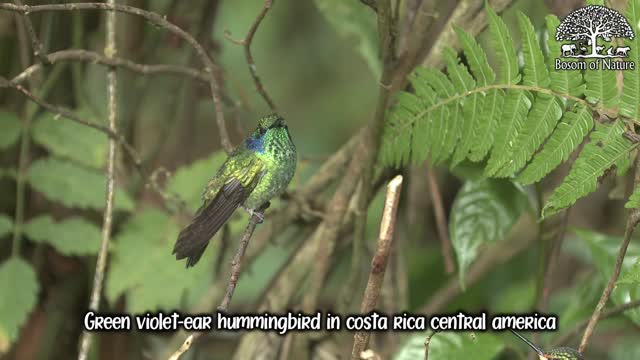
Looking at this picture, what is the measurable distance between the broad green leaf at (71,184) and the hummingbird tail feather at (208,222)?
3.15 ft

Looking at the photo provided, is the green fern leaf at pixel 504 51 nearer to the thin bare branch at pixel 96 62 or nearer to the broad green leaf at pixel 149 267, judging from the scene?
the thin bare branch at pixel 96 62

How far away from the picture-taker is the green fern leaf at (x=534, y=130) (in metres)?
1.62

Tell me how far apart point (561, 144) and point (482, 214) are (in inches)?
21.3

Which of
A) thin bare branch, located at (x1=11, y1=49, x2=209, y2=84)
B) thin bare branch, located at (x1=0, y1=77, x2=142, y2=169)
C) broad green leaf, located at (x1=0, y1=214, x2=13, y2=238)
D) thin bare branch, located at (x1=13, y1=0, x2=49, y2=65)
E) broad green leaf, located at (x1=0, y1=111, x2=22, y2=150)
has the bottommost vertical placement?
broad green leaf, located at (x1=0, y1=214, x2=13, y2=238)

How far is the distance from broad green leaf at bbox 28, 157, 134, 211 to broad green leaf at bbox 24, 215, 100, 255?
0.06m

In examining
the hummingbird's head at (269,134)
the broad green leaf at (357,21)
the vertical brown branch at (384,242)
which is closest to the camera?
the vertical brown branch at (384,242)

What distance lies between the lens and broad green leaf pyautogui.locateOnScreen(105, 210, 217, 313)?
7.18ft

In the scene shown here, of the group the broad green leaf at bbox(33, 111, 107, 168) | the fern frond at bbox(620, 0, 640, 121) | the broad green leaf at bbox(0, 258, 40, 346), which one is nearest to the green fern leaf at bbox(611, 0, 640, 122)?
the fern frond at bbox(620, 0, 640, 121)

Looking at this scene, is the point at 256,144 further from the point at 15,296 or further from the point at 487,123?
the point at 15,296

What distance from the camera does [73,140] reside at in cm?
235

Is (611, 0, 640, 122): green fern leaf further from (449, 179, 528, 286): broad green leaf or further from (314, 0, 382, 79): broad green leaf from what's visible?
(314, 0, 382, 79): broad green leaf

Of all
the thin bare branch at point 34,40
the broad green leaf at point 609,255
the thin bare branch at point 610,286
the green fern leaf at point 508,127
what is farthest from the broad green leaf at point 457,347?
the thin bare branch at point 34,40

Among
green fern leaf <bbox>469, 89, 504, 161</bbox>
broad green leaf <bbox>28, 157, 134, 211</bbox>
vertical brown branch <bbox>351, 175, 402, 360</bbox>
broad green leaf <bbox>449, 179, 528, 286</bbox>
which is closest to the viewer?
vertical brown branch <bbox>351, 175, 402, 360</bbox>

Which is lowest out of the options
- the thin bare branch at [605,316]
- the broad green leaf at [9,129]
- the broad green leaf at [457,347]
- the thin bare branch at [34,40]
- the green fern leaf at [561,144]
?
the broad green leaf at [457,347]
